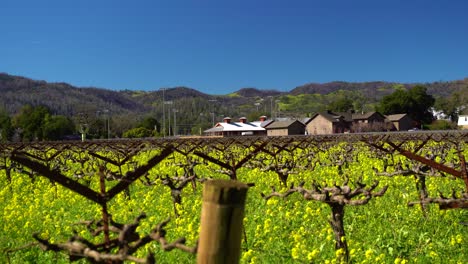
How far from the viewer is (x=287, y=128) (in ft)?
323

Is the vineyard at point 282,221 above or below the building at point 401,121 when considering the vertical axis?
below

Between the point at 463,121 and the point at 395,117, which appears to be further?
the point at 463,121

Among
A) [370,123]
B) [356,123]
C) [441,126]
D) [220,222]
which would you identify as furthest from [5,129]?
[220,222]

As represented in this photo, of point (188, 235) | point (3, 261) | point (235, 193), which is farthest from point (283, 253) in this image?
point (235, 193)

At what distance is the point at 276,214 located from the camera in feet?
29.5

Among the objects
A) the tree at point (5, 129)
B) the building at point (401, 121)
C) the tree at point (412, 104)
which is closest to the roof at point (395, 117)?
the building at point (401, 121)

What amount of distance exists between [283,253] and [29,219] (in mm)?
5546

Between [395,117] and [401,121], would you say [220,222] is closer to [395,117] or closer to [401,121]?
[401,121]

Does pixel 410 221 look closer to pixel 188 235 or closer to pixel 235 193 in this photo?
pixel 188 235

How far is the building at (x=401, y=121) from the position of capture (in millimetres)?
97125

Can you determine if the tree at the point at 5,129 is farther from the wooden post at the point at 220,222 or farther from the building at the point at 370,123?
the wooden post at the point at 220,222

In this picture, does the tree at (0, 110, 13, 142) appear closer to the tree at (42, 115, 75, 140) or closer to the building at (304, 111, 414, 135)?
the tree at (42, 115, 75, 140)

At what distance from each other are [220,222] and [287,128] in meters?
97.1

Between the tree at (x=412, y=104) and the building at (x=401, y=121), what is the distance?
4570 mm
